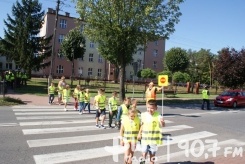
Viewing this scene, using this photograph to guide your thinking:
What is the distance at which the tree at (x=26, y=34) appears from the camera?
4291 cm

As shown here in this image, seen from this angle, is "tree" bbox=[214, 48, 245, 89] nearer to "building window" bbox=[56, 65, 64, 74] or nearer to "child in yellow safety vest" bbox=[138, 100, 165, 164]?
"building window" bbox=[56, 65, 64, 74]

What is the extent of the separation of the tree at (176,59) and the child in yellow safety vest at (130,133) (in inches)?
1979

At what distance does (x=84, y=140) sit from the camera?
9891mm

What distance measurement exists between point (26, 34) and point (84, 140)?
36.2 meters

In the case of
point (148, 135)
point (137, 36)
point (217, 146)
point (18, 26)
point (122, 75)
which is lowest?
point (217, 146)

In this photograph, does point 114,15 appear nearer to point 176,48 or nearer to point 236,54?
point 236,54

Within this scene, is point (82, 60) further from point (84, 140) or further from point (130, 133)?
point (130, 133)

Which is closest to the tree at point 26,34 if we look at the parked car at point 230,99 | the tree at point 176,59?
the tree at point 176,59

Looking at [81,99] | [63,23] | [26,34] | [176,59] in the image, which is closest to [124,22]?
[81,99]

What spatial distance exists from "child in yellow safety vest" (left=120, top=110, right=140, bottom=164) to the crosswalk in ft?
3.01

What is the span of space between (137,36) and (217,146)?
548 inches

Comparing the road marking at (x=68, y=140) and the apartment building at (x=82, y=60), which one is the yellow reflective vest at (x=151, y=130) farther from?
the apartment building at (x=82, y=60)

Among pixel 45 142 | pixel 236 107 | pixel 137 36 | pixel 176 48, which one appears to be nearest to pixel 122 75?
pixel 137 36

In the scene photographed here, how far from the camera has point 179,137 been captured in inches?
442
